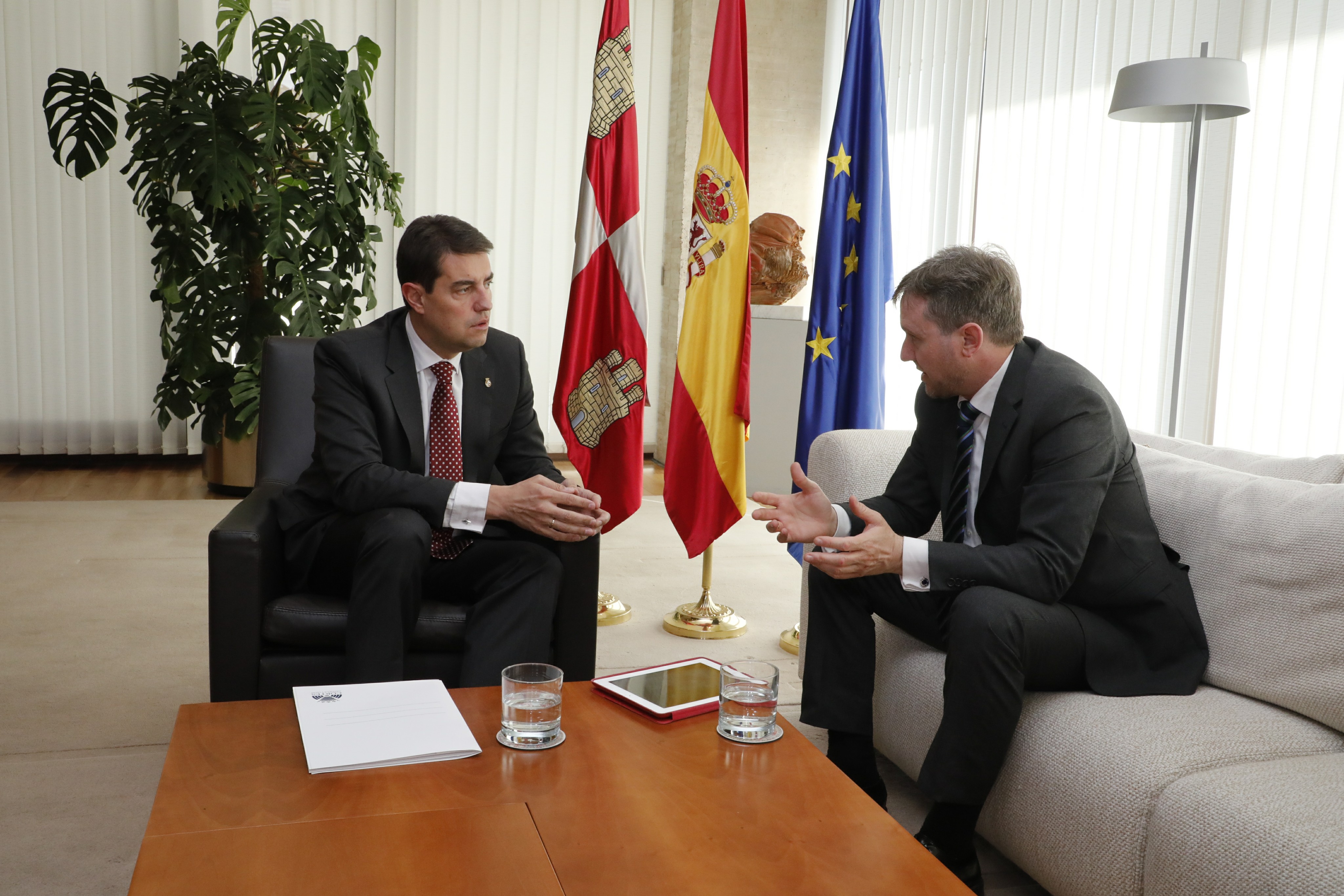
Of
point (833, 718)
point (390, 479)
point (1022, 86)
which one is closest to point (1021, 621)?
point (833, 718)

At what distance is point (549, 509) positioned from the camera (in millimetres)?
2145

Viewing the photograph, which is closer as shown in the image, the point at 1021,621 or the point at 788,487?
the point at 1021,621

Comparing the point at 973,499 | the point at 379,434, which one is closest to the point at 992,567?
the point at 973,499

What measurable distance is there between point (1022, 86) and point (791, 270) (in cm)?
135

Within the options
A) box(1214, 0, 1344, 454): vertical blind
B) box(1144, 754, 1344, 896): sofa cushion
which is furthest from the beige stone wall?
box(1144, 754, 1344, 896): sofa cushion

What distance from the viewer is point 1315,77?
3.10 meters

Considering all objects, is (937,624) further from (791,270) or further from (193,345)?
(193,345)

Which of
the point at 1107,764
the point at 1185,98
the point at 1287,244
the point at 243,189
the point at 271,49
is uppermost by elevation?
the point at 271,49

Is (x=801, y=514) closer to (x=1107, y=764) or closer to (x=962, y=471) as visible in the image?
(x=962, y=471)

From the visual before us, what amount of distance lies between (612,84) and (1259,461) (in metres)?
2.09

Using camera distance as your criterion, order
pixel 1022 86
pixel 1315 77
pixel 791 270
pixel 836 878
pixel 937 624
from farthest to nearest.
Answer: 1. pixel 791 270
2. pixel 1022 86
3. pixel 1315 77
4. pixel 937 624
5. pixel 836 878

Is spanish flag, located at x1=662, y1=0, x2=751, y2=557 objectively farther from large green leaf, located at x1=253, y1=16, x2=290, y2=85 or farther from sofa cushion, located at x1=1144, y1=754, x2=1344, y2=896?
large green leaf, located at x1=253, y1=16, x2=290, y2=85

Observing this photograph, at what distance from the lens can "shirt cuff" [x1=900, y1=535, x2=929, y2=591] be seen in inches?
73.6

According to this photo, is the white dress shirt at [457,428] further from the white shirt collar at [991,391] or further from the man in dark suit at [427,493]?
the white shirt collar at [991,391]
